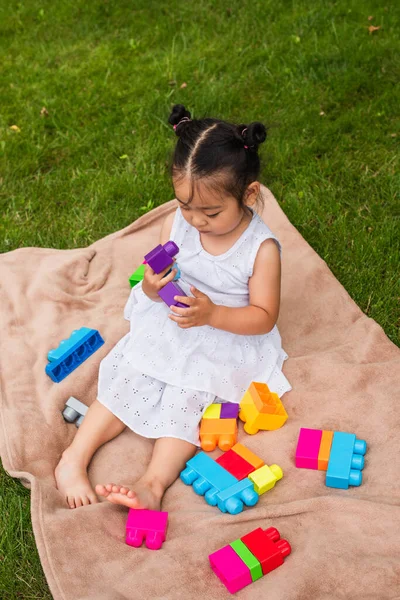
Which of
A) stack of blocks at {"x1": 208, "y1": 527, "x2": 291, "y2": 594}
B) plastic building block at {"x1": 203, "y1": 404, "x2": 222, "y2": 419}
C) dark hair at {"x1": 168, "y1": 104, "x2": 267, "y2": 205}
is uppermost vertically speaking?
dark hair at {"x1": 168, "y1": 104, "x2": 267, "y2": 205}

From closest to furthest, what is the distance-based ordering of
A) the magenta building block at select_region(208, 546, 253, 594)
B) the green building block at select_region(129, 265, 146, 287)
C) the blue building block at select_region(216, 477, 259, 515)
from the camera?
the magenta building block at select_region(208, 546, 253, 594) → the blue building block at select_region(216, 477, 259, 515) → the green building block at select_region(129, 265, 146, 287)

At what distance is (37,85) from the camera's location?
4777mm

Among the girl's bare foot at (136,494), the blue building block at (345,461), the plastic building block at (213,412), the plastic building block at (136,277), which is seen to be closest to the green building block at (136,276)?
the plastic building block at (136,277)

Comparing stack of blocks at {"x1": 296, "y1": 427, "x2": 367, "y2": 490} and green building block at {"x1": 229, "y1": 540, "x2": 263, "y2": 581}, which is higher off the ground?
green building block at {"x1": 229, "y1": 540, "x2": 263, "y2": 581}

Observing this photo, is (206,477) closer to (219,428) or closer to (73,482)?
(219,428)

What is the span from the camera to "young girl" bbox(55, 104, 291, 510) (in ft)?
7.78

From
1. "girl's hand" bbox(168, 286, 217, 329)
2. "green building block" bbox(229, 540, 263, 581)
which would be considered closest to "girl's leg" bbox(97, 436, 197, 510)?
"green building block" bbox(229, 540, 263, 581)

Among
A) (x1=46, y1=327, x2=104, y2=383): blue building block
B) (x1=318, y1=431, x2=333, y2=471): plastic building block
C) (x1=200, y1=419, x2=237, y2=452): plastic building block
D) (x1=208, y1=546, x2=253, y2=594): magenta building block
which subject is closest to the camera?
(x1=208, y1=546, x2=253, y2=594): magenta building block

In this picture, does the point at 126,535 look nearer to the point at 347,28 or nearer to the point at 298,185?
the point at 298,185

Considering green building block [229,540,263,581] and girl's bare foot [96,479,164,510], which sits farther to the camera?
girl's bare foot [96,479,164,510]

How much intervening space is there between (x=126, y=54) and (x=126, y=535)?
3.74 m

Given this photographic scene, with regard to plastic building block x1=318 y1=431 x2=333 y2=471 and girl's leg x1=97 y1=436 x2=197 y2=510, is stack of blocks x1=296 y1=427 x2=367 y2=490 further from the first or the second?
girl's leg x1=97 y1=436 x2=197 y2=510

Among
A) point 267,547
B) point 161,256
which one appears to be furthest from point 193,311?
point 267,547

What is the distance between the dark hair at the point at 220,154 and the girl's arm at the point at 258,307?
0.29 metres
